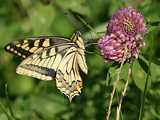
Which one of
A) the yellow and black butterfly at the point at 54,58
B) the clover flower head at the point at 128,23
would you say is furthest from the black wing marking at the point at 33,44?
the clover flower head at the point at 128,23

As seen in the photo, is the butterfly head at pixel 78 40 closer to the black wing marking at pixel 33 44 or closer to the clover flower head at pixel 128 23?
the black wing marking at pixel 33 44

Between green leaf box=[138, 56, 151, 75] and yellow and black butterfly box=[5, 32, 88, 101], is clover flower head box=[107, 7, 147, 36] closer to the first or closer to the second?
green leaf box=[138, 56, 151, 75]

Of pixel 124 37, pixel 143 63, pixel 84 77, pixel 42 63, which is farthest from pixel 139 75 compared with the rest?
pixel 84 77

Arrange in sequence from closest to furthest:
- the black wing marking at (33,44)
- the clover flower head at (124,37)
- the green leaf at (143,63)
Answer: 1. the clover flower head at (124,37)
2. the green leaf at (143,63)
3. the black wing marking at (33,44)

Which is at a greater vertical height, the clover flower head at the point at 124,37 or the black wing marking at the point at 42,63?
the clover flower head at the point at 124,37

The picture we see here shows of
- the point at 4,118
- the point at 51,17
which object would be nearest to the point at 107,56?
the point at 4,118

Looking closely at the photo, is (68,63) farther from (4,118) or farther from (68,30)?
(68,30)
